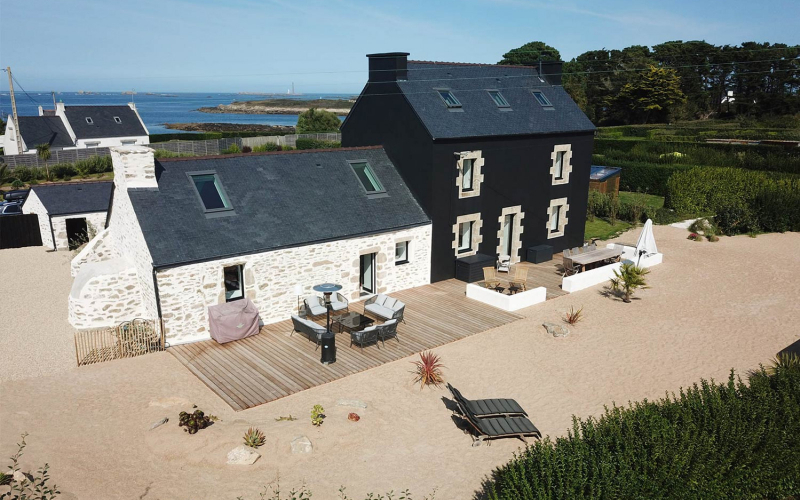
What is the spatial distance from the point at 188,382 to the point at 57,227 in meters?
18.1

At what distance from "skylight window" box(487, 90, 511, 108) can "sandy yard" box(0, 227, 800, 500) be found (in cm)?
832

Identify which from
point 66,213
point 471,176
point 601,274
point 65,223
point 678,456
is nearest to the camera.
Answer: point 678,456

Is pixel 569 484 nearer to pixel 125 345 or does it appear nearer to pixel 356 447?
pixel 356 447

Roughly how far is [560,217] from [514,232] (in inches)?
119

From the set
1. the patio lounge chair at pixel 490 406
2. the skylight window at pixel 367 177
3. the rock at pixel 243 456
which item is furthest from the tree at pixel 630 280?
the rock at pixel 243 456

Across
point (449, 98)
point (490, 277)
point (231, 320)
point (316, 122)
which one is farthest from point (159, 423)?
point (316, 122)

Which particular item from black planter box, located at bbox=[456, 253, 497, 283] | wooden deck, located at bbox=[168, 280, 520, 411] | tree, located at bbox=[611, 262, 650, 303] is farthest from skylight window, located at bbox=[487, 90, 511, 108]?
wooden deck, located at bbox=[168, 280, 520, 411]

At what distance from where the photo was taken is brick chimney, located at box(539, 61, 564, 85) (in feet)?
83.5

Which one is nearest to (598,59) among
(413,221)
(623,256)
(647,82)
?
(647,82)

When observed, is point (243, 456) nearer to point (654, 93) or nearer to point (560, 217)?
point (560, 217)

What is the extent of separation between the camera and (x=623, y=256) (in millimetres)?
23875

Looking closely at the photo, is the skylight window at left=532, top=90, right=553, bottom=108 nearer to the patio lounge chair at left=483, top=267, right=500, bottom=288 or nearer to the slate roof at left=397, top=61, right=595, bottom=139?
the slate roof at left=397, top=61, right=595, bottom=139

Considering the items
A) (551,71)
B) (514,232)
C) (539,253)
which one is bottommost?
(539,253)

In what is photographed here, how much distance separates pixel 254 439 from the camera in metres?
10.4
